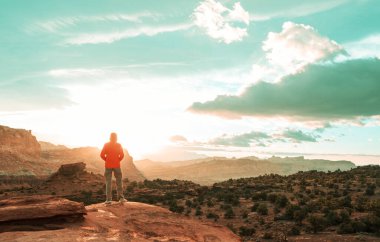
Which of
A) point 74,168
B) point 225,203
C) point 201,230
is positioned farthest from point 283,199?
point 74,168

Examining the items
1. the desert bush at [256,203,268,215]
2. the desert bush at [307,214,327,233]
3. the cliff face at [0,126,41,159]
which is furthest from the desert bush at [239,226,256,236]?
the cliff face at [0,126,41,159]

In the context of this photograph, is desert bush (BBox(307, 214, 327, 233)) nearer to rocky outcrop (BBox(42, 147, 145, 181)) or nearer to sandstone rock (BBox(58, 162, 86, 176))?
sandstone rock (BBox(58, 162, 86, 176))

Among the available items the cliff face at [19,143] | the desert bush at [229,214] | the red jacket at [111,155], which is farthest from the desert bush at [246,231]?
the cliff face at [19,143]

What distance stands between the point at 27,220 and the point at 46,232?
4.23 ft

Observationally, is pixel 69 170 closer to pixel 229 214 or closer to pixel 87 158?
pixel 229 214

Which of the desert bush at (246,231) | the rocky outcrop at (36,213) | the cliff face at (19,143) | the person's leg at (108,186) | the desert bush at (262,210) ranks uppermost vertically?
the cliff face at (19,143)

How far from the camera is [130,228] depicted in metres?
11.3

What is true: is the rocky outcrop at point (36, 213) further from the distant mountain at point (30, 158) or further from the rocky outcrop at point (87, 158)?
the rocky outcrop at point (87, 158)

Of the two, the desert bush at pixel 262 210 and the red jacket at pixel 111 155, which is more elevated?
the red jacket at pixel 111 155

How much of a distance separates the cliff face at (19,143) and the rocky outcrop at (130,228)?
106m

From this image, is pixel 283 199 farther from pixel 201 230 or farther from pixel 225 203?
pixel 201 230

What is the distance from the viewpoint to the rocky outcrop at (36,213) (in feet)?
33.8

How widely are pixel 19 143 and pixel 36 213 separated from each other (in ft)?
399

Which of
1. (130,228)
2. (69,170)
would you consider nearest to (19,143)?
(69,170)
